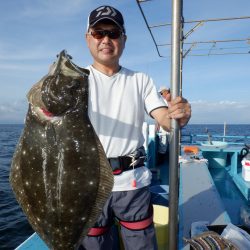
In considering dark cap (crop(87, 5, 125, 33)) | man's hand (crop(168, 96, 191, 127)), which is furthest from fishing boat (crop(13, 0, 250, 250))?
dark cap (crop(87, 5, 125, 33))

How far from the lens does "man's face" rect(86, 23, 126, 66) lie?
8.65ft

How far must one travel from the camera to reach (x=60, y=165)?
2.06 meters

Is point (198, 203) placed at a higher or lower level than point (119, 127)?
lower

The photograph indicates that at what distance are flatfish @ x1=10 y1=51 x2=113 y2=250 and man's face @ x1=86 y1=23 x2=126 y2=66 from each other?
58 centimetres

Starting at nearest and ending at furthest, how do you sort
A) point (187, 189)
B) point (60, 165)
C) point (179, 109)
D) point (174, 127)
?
1. point (60, 165)
2. point (179, 109)
3. point (174, 127)
4. point (187, 189)

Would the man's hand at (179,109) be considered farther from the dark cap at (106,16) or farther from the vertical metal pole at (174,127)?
the dark cap at (106,16)

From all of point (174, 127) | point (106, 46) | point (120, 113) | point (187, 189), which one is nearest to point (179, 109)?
point (174, 127)

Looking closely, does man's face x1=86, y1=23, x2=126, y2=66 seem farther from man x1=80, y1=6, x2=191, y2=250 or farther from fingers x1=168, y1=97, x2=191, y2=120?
fingers x1=168, y1=97, x2=191, y2=120

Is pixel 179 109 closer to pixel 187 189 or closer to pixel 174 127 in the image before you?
pixel 174 127

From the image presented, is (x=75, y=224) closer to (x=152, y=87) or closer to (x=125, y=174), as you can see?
(x=125, y=174)

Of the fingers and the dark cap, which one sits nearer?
the fingers

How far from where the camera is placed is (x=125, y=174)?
2641 millimetres

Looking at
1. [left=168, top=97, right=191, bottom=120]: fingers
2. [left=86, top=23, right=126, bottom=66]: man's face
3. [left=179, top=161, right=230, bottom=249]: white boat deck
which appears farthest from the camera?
[left=179, top=161, right=230, bottom=249]: white boat deck

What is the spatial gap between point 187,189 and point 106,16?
12.4 feet
